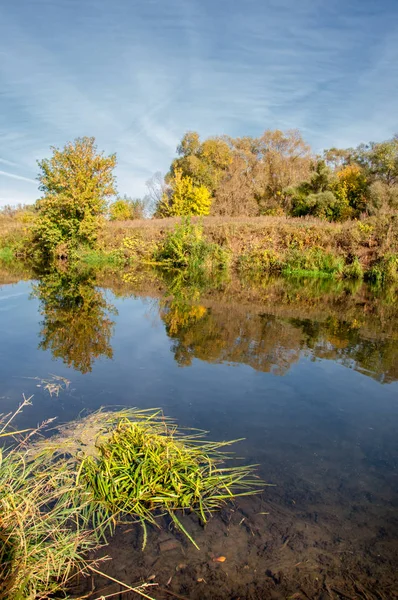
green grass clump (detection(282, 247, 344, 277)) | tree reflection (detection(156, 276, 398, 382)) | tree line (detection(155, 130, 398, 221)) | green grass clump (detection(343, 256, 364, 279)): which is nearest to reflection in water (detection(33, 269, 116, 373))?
tree reflection (detection(156, 276, 398, 382))

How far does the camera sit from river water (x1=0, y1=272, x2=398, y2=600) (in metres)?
2.74

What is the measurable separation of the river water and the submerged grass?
0.66 feet

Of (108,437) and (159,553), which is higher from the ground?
(108,437)

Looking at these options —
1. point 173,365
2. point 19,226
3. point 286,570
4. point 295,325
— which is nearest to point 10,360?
point 173,365

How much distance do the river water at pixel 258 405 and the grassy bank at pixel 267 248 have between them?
9353 mm

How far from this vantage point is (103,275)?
63.8 feet

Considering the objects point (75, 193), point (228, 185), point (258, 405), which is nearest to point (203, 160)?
point (228, 185)

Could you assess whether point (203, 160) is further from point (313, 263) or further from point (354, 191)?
point (313, 263)

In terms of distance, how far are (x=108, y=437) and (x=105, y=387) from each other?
1787 mm

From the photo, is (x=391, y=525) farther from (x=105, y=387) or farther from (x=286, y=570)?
(x=105, y=387)

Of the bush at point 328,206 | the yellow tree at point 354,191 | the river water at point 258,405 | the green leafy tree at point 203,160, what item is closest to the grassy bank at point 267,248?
the river water at point 258,405

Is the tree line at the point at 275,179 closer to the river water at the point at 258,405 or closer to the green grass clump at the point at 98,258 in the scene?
the green grass clump at the point at 98,258

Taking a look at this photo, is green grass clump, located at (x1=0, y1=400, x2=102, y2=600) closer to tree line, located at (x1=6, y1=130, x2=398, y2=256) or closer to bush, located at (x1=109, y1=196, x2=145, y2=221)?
tree line, located at (x1=6, y1=130, x2=398, y2=256)

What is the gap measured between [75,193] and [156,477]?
2240cm
